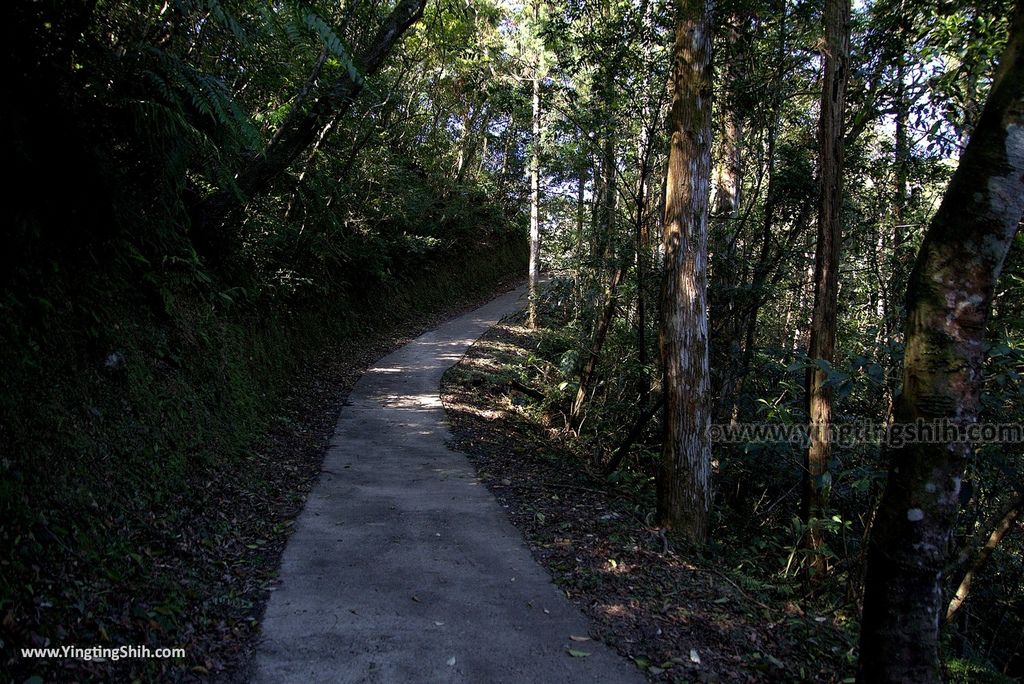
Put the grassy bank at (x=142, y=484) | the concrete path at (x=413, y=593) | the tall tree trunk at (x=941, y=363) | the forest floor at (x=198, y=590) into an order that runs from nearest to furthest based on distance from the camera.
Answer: the tall tree trunk at (x=941, y=363) → the forest floor at (x=198, y=590) → the grassy bank at (x=142, y=484) → the concrete path at (x=413, y=593)

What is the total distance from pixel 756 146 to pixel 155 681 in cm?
1020

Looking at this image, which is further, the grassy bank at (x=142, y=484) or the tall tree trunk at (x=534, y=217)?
the tall tree trunk at (x=534, y=217)

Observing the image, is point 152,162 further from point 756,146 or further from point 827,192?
point 756,146

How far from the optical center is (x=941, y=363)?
2844mm

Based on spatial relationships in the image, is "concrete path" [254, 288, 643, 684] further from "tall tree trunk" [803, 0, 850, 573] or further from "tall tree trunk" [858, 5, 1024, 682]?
"tall tree trunk" [803, 0, 850, 573]

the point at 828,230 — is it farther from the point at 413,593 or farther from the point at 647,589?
the point at 413,593

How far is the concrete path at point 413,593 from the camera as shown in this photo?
3799 millimetres

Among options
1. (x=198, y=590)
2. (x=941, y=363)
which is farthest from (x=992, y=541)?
(x=198, y=590)

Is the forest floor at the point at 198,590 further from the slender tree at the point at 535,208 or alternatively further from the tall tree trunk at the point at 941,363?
the slender tree at the point at 535,208

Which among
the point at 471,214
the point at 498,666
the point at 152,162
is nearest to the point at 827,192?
the point at 498,666

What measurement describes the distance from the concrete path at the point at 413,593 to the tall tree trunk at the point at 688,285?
1.98 meters

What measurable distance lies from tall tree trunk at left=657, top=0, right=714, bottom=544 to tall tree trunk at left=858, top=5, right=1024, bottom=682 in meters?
3.49

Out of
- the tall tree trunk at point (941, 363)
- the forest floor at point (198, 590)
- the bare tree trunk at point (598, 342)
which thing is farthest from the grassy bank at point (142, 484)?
the bare tree trunk at point (598, 342)

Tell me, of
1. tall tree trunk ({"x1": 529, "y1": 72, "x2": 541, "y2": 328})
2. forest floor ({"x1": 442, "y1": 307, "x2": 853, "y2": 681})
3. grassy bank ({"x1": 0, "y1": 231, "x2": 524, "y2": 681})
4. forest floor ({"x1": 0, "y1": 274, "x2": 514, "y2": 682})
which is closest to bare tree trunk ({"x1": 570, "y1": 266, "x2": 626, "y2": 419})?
forest floor ({"x1": 442, "y1": 307, "x2": 853, "y2": 681})
